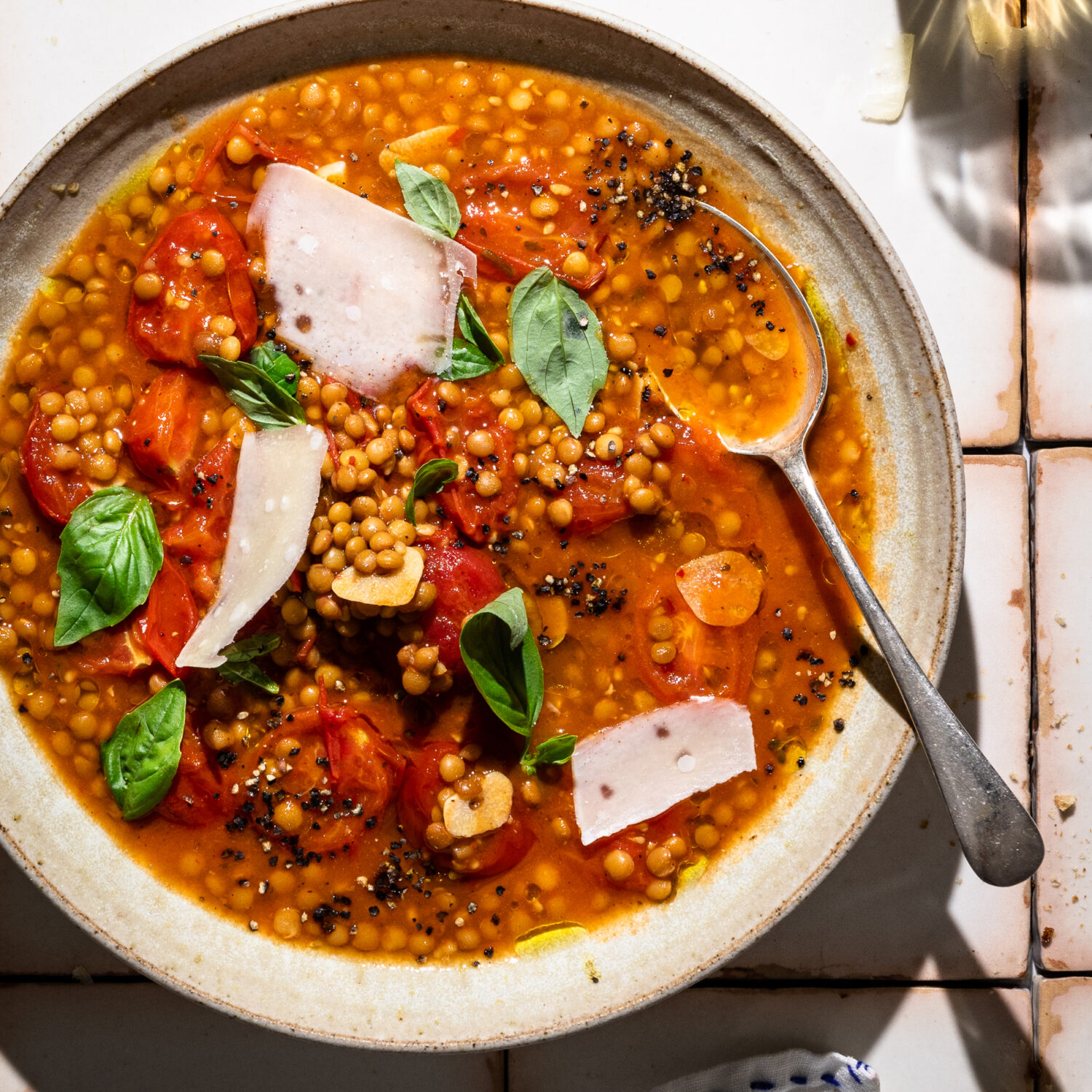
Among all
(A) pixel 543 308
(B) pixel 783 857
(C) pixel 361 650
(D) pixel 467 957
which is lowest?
(D) pixel 467 957

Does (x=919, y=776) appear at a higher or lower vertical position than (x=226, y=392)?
lower

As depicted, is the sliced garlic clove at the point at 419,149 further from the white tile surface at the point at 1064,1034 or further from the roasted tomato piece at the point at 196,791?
the white tile surface at the point at 1064,1034

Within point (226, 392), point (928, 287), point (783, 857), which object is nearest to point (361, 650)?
point (226, 392)

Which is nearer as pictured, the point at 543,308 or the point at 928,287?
the point at 543,308

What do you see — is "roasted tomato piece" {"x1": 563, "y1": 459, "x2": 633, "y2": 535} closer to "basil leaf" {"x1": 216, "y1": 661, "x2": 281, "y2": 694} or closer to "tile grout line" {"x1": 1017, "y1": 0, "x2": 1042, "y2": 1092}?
"basil leaf" {"x1": 216, "y1": 661, "x2": 281, "y2": 694}

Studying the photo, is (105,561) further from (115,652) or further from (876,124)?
(876,124)

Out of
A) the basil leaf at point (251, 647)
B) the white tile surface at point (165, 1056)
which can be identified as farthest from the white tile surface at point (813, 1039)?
the basil leaf at point (251, 647)

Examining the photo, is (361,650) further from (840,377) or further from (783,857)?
(840,377)
